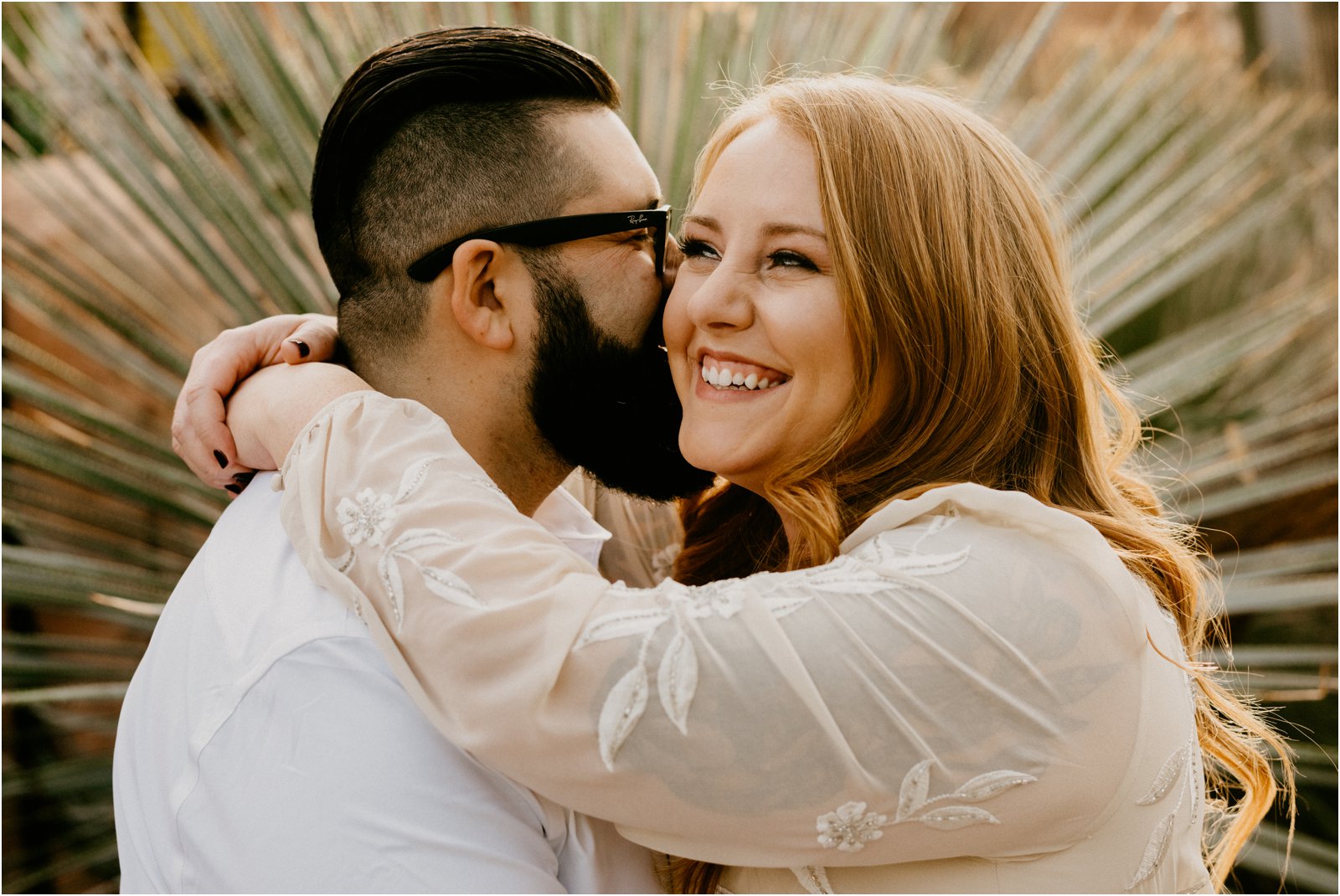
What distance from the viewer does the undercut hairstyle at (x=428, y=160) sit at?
2.12m

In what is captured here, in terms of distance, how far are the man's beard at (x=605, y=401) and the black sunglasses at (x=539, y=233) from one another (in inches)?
2.7

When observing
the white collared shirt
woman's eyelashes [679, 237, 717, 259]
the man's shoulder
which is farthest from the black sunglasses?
the white collared shirt

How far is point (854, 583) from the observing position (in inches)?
58.4

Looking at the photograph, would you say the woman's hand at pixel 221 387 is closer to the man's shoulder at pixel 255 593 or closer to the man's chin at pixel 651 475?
the man's shoulder at pixel 255 593

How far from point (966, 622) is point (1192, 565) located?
0.66m

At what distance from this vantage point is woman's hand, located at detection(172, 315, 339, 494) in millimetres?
1998

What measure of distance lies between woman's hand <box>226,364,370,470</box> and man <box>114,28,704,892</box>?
0.07 meters

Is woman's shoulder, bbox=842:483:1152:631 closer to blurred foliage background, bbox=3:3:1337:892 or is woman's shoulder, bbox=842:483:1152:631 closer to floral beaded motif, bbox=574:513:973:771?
floral beaded motif, bbox=574:513:973:771

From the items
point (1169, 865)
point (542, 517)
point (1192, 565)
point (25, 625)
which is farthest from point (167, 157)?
point (1169, 865)

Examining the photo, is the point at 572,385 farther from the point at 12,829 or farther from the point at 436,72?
the point at 12,829

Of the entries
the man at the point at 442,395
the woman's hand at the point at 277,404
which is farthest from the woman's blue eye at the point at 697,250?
the woman's hand at the point at 277,404

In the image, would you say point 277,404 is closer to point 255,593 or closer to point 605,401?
point 255,593

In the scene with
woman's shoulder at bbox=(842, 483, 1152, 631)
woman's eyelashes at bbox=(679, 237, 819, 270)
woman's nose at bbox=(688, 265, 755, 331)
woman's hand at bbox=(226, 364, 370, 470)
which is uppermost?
woman's eyelashes at bbox=(679, 237, 819, 270)

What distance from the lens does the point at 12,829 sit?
11.5 ft
